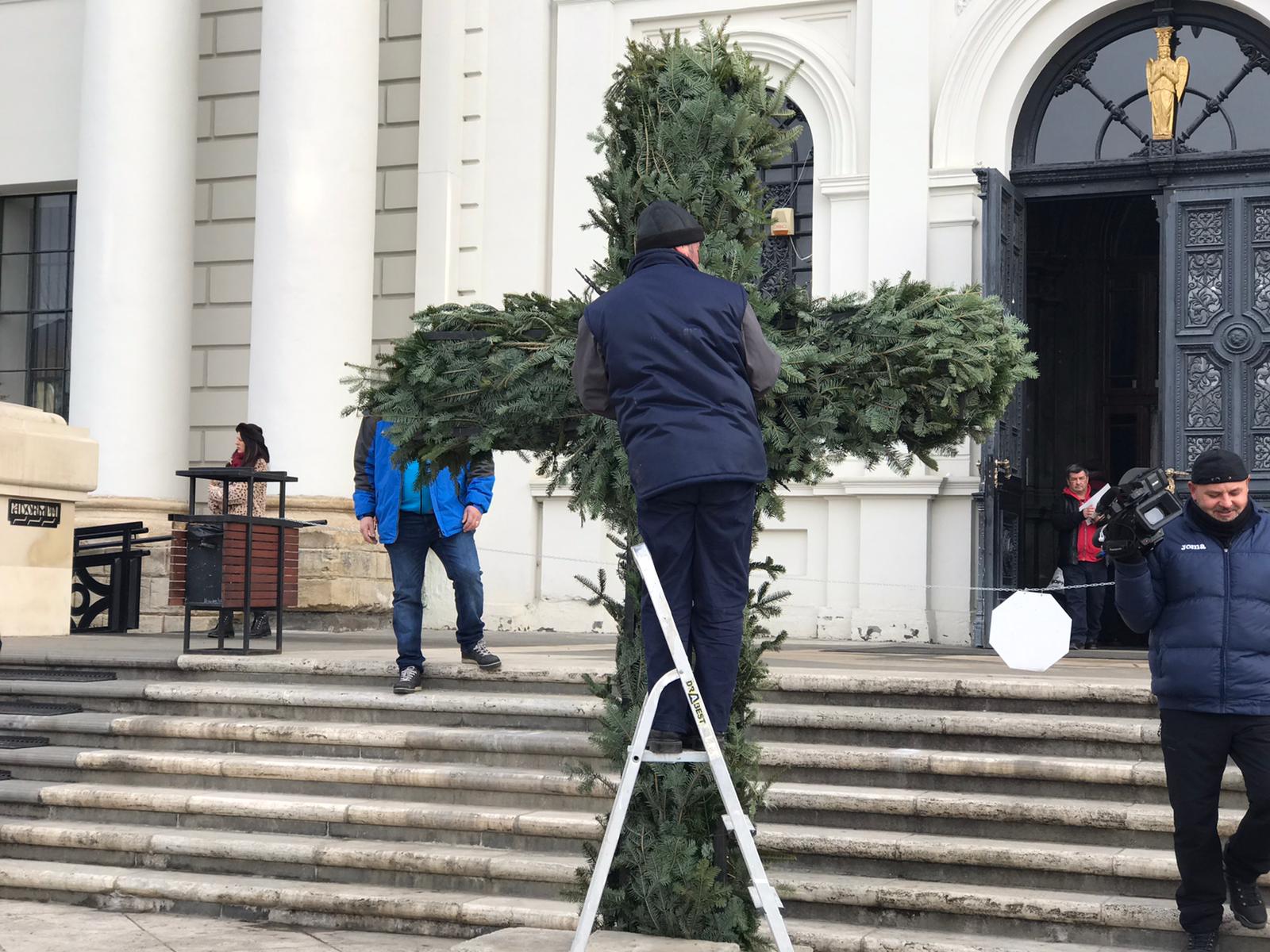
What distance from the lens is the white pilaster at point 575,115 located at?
47.4ft

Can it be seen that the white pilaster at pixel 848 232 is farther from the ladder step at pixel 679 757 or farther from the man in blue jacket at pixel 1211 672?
the ladder step at pixel 679 757

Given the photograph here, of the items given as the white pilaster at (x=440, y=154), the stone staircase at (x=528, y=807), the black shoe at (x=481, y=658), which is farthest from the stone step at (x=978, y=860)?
the white pilaster at (x=440, y=154)

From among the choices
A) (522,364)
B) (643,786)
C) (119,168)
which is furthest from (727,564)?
(119,168)

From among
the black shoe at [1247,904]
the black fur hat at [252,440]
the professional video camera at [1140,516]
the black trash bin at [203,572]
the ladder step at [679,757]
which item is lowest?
the black shoe at [1247,904]

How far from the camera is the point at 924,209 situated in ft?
42.7

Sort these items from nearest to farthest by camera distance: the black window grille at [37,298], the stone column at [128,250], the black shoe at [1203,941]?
the black shoe at [1203,941] → the stone column at [128,250] → the black window grille at [37,298]

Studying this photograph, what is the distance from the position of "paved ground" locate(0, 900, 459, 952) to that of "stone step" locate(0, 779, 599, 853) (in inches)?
28.3

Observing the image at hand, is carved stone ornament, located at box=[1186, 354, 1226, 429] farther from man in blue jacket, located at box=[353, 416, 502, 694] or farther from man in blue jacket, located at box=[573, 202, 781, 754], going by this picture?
man in blue jacket, located at box=[573, 202, 781, 754]

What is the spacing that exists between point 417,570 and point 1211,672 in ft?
14.0

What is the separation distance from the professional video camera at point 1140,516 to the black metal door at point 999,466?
6656mm

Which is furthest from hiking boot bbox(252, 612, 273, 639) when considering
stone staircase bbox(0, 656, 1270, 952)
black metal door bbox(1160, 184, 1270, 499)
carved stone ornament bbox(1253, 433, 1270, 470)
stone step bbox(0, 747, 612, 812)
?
carved stone ornament bbox(1253, 433, 1270, 470)

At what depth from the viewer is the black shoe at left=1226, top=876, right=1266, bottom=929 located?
5465 millimetres

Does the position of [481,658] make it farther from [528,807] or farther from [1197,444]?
[1197,444]

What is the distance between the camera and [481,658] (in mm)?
8508
